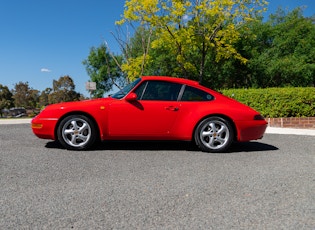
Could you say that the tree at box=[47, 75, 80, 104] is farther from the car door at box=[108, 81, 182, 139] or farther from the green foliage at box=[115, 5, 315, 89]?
the car door at box=[108, 81, 182, 139]

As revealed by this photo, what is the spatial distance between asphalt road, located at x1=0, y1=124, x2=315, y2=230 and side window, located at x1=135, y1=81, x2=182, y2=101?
964 mm

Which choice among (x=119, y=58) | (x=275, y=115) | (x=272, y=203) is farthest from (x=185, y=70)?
(x=272, y=203)

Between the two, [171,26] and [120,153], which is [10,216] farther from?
[171,26]

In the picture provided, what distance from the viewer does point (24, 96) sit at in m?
80.6

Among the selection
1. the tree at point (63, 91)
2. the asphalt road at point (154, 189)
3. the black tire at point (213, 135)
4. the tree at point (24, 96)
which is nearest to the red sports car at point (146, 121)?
the black tire at point (213, 135)

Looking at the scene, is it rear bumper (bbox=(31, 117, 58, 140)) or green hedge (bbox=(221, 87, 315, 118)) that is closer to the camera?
rear bumper (bbox=(31, 117, 58, 140))

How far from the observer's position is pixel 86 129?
5.25 meters

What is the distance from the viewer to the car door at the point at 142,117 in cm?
523

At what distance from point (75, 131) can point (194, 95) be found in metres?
2.22

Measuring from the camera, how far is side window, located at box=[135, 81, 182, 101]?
5.38 m

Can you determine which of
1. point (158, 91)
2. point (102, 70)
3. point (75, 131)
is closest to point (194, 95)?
point (158, 91)

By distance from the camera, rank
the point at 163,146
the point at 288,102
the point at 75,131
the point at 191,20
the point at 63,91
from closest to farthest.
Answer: the point at 75,131, the point at 163,146, the point at 288,102, the point at 191,20, the point at 63,91

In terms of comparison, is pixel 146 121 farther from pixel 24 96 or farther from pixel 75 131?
pixel 24 96

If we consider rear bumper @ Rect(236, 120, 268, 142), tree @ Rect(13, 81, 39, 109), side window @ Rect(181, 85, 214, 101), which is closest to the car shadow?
rear bumper @ Rect(236, 120, 268, 142)
